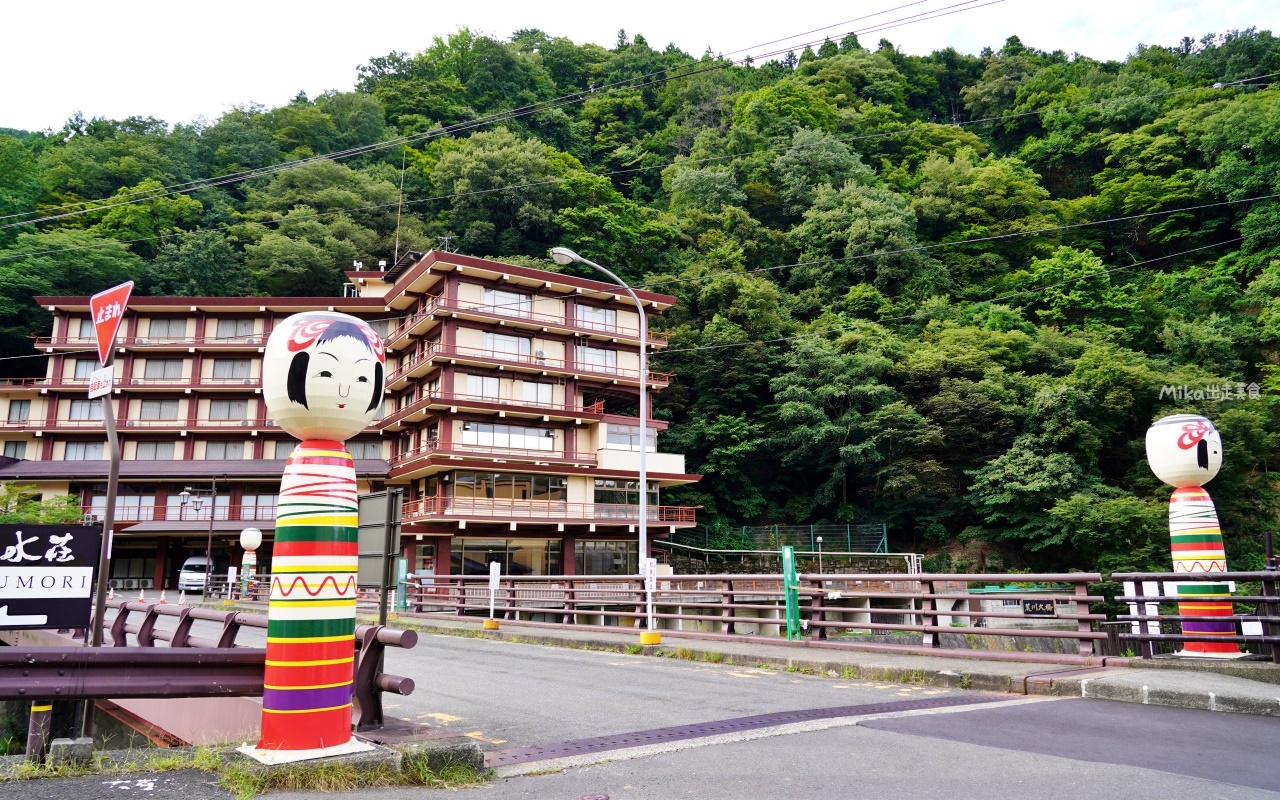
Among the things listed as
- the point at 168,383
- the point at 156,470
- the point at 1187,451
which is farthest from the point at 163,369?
the point at 1187,451

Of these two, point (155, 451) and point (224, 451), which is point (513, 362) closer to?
point (224, 451)

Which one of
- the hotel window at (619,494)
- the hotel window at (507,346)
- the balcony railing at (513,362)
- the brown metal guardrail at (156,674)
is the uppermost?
the hotel window at (507,346)

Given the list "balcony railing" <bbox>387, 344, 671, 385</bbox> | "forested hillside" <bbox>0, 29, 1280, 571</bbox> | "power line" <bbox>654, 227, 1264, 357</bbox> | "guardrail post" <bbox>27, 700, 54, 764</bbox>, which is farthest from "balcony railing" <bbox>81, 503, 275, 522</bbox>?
"guardrail post" <bbox>27, 700, 54, 764</bbox>

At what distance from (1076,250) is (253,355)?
5390cm

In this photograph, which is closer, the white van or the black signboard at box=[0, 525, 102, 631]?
the black signboard at box=[0, 525, 102, 631]

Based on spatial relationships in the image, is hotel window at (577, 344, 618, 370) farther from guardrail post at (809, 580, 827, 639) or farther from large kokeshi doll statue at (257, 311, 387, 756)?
large kokeshi doll statue at (257, 311, 387, 756)

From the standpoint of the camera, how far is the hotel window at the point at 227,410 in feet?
167

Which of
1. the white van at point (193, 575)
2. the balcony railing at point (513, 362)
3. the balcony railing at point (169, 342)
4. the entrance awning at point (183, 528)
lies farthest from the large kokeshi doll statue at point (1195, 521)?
the balcony railing at point (169, 342)

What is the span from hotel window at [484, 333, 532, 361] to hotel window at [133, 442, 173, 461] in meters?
22.3

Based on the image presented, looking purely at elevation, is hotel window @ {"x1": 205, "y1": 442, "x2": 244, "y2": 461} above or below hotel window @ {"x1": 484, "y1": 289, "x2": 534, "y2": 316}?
below

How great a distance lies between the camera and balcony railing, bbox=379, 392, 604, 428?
40.8m

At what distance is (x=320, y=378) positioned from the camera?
580 cm

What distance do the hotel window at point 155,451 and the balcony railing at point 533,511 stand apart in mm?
17563

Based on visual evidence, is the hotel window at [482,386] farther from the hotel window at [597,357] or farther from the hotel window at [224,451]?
the hotel window at [224,451]
